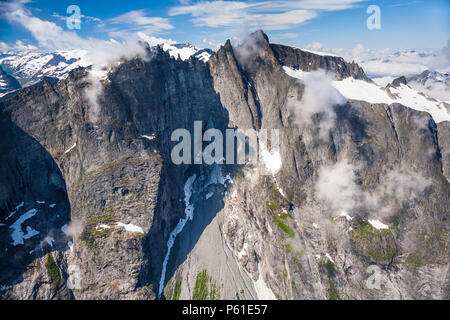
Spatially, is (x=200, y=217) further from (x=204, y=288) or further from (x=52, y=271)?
(x=52, y=271)

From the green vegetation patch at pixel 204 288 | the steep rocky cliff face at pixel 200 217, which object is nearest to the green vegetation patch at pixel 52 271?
the steep rocky cliff face at pixel 200 217

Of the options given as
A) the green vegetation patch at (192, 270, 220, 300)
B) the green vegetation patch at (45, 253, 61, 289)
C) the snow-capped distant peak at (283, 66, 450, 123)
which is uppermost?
the snow-capped distant peak at (283, 66, 450, 123)


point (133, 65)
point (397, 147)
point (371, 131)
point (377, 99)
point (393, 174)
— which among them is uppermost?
point (133, 65)

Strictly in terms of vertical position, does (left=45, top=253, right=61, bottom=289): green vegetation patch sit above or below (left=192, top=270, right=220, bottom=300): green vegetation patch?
above

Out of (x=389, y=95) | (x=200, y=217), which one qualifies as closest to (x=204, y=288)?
(x=200, y=217)

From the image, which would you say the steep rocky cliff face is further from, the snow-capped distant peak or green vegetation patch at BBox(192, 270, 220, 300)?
the snow-capped distant peak

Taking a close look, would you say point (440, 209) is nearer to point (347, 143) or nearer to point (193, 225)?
point (347, 143)

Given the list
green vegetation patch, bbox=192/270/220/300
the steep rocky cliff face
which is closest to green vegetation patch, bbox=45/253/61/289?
the steep rocky cliff face

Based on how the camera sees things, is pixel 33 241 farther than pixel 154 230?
No

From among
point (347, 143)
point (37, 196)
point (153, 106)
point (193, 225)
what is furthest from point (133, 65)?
point (347, 143)
